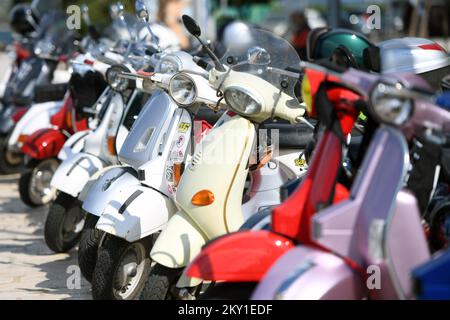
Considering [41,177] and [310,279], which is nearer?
[310,279]

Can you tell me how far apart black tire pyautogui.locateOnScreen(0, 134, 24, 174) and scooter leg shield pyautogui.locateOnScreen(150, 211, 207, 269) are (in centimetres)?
543

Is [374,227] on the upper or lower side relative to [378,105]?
lower

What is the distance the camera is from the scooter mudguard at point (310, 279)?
3.41m

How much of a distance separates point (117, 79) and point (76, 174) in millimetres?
637

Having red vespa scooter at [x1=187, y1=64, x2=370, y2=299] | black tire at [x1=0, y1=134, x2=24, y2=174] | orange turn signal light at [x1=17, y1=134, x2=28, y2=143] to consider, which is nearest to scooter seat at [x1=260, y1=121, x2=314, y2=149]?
red vespa scooter at [x1=187, y1=64, x2=370, y2=299]

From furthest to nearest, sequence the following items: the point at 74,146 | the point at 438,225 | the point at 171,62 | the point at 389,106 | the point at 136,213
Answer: the point at 74,146 → the point at 171,62 → the point at 136,213 → the point at 438,225 → the point at 389,106

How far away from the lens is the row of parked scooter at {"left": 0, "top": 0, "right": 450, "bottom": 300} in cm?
347

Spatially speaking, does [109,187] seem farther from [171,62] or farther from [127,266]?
[171,62]

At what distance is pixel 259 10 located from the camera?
3294cm

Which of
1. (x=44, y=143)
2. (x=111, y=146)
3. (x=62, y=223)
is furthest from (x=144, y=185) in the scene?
(x=44, y=143)

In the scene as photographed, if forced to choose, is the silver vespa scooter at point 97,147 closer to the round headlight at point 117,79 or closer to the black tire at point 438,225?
the round headlight at point 117,79

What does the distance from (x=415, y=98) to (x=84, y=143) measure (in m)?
3.64

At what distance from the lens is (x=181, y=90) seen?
16.3 ft
